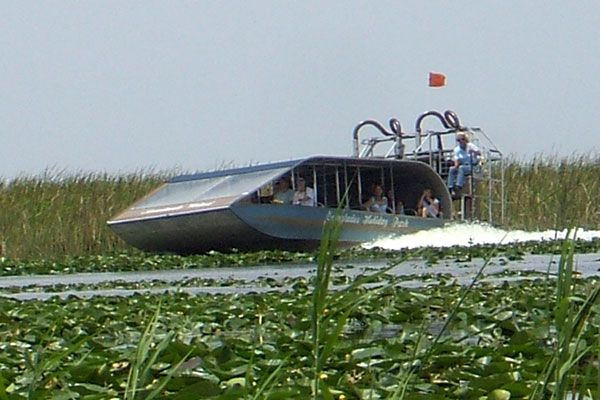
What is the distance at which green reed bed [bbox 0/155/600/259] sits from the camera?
85.1ft

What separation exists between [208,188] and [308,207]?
187 centimetres

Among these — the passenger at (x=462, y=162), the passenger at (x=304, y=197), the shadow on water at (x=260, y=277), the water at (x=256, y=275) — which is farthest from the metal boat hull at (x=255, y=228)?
the shadow on water at (x=260, y=277)

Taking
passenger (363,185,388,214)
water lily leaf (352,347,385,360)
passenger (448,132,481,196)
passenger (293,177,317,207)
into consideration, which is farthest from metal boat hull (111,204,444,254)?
water lily leaf (352,347,385,360)

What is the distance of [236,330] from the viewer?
6980 millimetres

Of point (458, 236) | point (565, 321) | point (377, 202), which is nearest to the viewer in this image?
point (565, 321)

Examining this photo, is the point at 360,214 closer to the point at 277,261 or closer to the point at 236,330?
the point at 277,261

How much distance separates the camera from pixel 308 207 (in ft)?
73.5

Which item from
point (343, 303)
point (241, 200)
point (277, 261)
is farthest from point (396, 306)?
point (241, 200)

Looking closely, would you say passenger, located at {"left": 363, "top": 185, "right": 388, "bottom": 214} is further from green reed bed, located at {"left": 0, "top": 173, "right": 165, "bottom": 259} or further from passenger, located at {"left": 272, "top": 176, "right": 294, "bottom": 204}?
green reed bed, located at {"left": 0, "top": 173, "right": 165, "bottom": 259}

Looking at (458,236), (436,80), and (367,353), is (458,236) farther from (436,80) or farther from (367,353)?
(367,353)

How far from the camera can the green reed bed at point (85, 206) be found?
25.9 meters

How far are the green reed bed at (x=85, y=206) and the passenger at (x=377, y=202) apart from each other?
2435mm

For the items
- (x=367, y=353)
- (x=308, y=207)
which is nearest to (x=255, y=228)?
(x=308, y=207)

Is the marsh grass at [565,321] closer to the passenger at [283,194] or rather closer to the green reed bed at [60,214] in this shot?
the passenger at [283,194]
